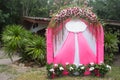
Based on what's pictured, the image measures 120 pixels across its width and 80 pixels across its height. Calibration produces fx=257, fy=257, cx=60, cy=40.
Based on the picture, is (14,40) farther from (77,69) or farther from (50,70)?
(77,69)

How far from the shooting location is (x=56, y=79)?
28.6 ft

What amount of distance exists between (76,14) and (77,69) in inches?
75.6

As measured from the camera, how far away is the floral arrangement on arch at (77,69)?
28.8ft

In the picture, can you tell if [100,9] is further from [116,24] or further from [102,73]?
[102,73]

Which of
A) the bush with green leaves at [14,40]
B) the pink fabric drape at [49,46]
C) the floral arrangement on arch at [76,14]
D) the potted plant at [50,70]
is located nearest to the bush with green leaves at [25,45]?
the bush with green leaves at [14,40]

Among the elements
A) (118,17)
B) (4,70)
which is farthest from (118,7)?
(4,70)

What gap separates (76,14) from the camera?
29.6ft

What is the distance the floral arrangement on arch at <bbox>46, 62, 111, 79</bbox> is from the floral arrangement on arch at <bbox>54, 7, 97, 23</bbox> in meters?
1.58

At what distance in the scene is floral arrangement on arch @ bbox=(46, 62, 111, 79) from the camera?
8773 mm

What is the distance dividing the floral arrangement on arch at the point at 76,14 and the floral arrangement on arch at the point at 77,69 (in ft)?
5.19

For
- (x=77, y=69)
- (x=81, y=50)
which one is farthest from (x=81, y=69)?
(x=81, y=50)

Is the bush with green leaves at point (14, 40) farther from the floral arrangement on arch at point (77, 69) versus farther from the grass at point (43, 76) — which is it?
the floral arrangement on arch at point (77, 69)

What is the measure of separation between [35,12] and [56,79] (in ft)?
53.0

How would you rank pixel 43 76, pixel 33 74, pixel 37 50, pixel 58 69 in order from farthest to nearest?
pixel 37 50
pixel 33 74
pixel 43 76
pixel 58 69
